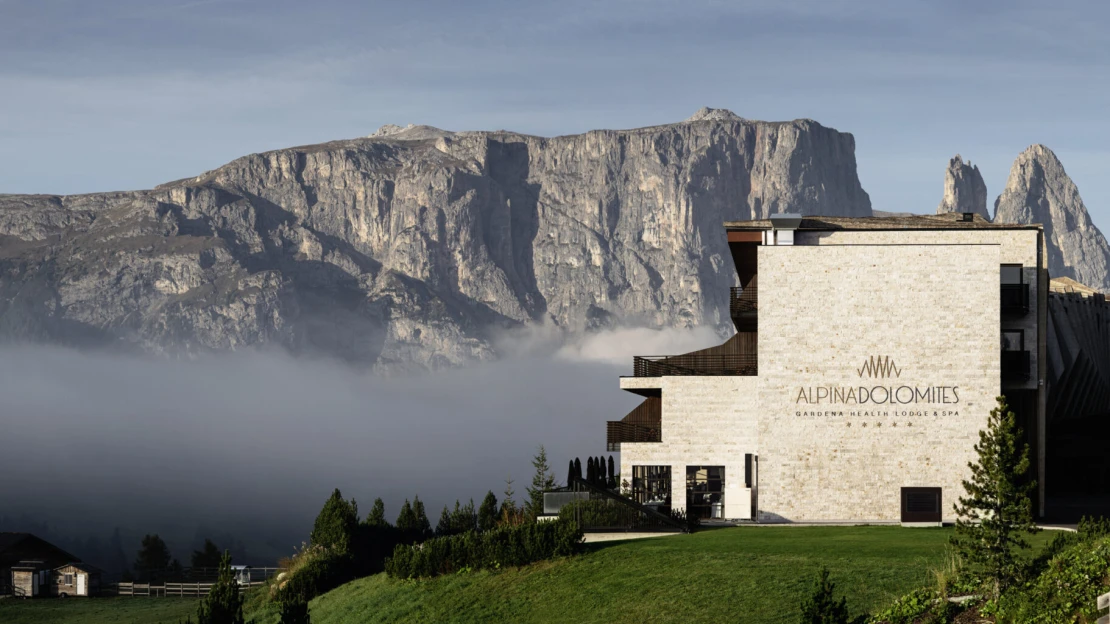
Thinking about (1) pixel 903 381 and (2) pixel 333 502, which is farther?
(2) pixel 333 502

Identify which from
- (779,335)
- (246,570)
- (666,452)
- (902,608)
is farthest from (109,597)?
(902,608)

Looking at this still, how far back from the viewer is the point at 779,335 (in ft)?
169

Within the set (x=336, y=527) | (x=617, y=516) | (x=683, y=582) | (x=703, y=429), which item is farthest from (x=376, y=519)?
(x=683, y=582)

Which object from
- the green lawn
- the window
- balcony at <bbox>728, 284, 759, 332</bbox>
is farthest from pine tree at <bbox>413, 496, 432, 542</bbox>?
the window

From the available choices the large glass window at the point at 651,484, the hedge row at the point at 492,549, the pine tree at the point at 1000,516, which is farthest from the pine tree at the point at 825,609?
the large glass window at the point at 651,484

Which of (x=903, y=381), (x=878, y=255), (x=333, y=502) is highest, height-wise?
(x=878, y=255)

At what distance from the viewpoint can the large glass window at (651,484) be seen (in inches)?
2243

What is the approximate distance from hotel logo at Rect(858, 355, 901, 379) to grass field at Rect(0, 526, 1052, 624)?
630cm

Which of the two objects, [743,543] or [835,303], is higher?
[835,303]

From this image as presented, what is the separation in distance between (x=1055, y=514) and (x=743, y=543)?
19.5 metres

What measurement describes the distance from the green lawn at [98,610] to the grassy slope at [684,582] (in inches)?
669

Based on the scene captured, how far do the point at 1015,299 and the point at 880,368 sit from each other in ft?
23.1

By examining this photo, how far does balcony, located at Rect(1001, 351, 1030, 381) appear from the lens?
5400 centimetres

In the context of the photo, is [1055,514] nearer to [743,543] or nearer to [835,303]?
[835,303]
